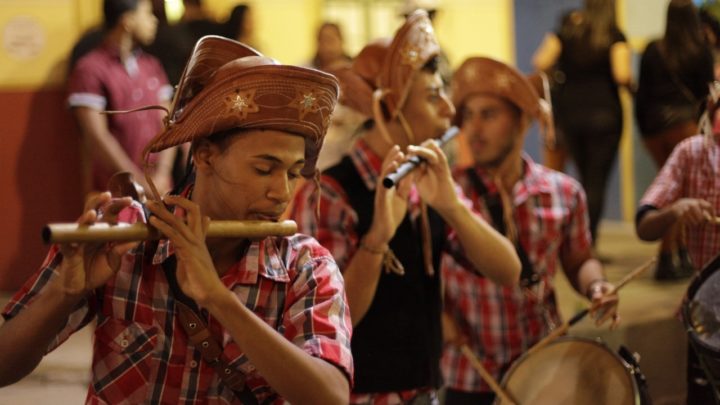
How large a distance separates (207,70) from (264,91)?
242 mm

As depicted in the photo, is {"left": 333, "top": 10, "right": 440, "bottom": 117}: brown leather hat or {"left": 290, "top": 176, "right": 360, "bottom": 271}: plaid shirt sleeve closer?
{"left": 290, "top": 176, "right": 360, "bottom": 271}: plaid shirt sleeve

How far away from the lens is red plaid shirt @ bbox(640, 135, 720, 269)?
336 cm

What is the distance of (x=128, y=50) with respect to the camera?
5133 mm

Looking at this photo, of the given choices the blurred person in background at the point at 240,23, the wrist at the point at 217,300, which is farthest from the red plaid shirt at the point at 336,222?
the blurred person in background at the point at 240,23

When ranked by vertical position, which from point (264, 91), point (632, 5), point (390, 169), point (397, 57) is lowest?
point (632, 5)

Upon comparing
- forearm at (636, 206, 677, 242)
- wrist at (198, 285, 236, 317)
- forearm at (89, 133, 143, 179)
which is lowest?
forearm at (89, 133, 143, 179)

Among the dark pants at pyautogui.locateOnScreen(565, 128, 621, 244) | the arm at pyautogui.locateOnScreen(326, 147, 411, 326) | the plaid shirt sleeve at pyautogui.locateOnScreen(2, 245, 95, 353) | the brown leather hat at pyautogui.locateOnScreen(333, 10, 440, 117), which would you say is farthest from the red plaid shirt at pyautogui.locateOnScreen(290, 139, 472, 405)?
the dark pants at pyautogui.locateOnScreen(565, 128, 621, 244)

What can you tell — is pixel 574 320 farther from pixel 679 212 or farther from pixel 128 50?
pixel 128 50

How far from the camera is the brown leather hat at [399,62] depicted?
310cm

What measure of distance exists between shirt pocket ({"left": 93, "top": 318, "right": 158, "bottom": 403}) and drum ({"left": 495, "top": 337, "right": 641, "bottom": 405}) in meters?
1.34

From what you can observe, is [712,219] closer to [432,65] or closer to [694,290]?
[694,290]

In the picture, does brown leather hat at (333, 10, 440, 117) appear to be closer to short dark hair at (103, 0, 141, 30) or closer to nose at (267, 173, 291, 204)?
nose at (267, 173, 291, 204)

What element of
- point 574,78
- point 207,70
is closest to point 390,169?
point 207,70

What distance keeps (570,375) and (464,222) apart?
56cm
